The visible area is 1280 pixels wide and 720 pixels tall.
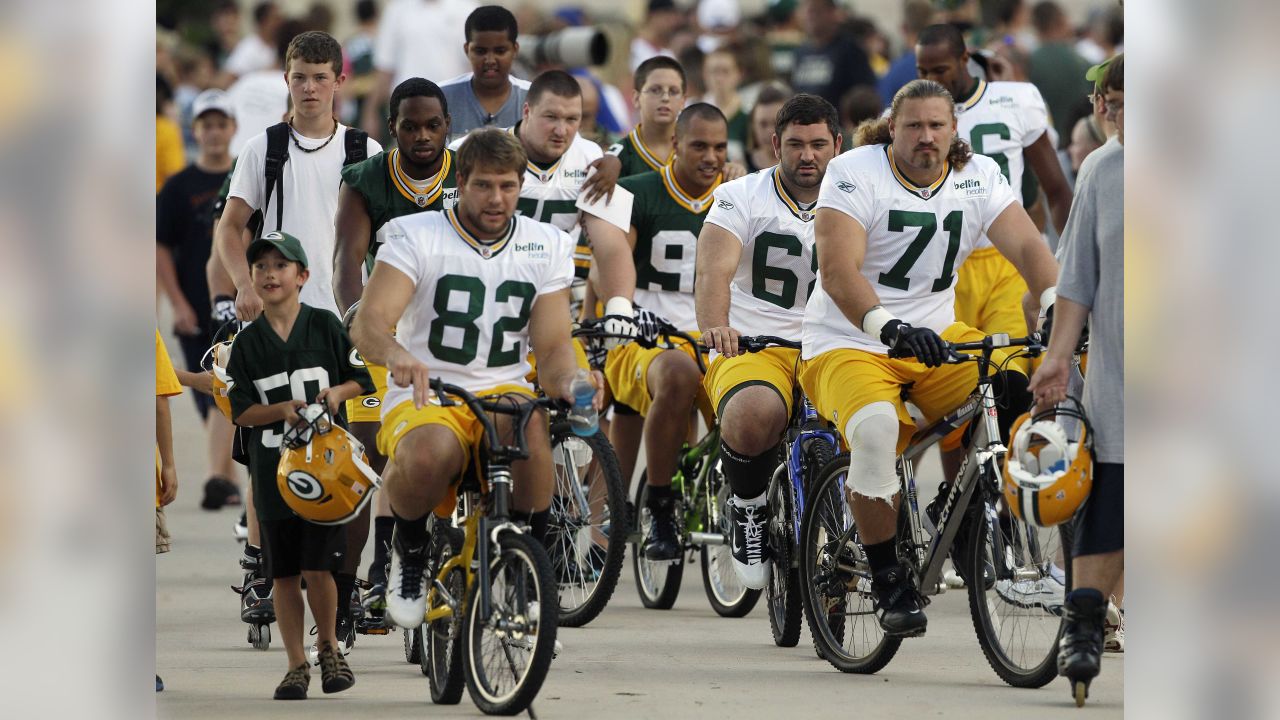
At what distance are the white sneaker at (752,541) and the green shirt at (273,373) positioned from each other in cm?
169

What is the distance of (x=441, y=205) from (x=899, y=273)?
5.73ft

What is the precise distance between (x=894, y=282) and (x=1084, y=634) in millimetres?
1853

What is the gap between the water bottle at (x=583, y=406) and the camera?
254 inches

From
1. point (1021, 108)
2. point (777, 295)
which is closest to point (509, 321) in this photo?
point (777, 295)

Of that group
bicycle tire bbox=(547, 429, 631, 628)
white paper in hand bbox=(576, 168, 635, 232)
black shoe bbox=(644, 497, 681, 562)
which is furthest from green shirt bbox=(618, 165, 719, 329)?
bicycle tire bbox=(547, 429, 631, 628)

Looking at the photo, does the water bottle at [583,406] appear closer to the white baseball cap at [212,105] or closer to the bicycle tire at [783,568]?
the bicycle tire at [783,568]

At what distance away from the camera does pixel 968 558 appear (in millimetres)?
7008

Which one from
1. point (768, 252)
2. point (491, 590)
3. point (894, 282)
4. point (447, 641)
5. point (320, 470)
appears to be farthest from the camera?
point (768, 252)

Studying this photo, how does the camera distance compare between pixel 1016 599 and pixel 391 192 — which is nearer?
pixel 1016 599

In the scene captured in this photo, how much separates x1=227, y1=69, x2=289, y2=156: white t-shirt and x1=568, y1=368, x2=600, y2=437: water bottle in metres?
6.04

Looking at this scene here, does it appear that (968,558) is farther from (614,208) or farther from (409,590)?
(614,208)

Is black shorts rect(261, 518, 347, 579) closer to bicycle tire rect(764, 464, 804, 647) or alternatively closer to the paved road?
the paved road

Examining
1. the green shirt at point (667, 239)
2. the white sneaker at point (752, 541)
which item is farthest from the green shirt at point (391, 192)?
the white sneaker at point (752, 541)

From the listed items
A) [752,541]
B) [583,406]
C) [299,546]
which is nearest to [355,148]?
[299,546]
